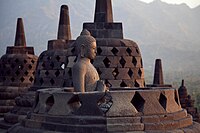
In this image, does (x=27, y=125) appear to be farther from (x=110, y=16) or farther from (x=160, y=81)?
(x=160, y=81)

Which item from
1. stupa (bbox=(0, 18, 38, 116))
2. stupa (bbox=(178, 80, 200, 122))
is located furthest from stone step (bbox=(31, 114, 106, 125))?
stupa (bbox=(178, 80, 200, 122))

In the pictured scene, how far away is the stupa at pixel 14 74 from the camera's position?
533 inches

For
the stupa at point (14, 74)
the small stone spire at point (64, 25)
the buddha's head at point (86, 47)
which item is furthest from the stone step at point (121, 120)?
the stupa at point (14, 74)

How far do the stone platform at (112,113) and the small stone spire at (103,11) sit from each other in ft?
13.2

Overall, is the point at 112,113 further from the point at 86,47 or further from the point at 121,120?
the point at 86,47

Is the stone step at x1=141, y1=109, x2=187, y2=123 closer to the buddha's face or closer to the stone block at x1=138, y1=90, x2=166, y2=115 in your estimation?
the stone block at x1=138, y1=90, x2=166, y2=115

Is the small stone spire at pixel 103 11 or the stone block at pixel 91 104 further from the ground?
the small stone spire at pixel 103 11

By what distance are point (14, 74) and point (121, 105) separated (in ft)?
31.8

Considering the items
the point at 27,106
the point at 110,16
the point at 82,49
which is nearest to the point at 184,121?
the point at 82,49

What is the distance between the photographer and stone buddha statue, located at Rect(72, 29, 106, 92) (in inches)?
220

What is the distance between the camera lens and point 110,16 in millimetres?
8969

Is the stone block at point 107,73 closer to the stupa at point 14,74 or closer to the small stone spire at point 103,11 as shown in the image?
the small stone spire at point 103,11

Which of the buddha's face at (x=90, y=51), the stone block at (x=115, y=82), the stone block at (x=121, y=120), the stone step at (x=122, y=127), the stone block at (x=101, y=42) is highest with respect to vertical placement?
the stone block at (x=101, y=42)

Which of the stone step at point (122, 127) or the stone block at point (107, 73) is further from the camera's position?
the stone block at point (107, 73)
